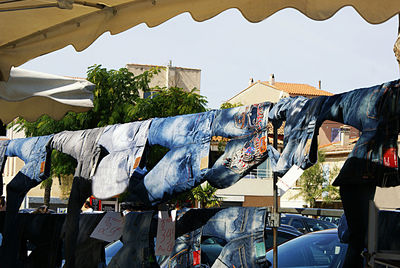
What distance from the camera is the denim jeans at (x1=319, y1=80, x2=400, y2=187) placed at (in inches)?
118

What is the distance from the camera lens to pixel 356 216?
323cm

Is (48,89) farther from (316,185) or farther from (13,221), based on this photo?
(316,185)

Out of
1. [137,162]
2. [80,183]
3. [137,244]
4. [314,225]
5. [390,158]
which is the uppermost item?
[390,158]

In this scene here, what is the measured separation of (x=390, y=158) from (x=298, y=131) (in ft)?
2.10

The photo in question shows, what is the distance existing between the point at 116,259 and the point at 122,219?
331 millimetres

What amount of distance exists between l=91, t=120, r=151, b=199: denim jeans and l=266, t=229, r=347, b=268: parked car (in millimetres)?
1926

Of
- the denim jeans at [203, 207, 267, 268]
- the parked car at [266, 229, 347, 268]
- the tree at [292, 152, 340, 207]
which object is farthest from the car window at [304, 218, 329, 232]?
the tree at [292, 152, 340, 207]

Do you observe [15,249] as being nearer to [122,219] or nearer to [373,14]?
[122,219]

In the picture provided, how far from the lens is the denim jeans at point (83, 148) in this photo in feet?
16.3

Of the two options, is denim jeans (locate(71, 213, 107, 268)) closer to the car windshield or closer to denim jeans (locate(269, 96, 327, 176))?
the car windshield

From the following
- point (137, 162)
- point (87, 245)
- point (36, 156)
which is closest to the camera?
point (137, 162)

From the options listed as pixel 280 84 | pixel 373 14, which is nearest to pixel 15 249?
pixel 373 14

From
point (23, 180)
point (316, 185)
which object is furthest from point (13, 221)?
point (316, 185)

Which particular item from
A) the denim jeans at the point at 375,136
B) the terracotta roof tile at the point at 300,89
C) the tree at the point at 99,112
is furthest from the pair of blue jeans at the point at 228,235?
the terracotta roof tile at the point at 300,89
